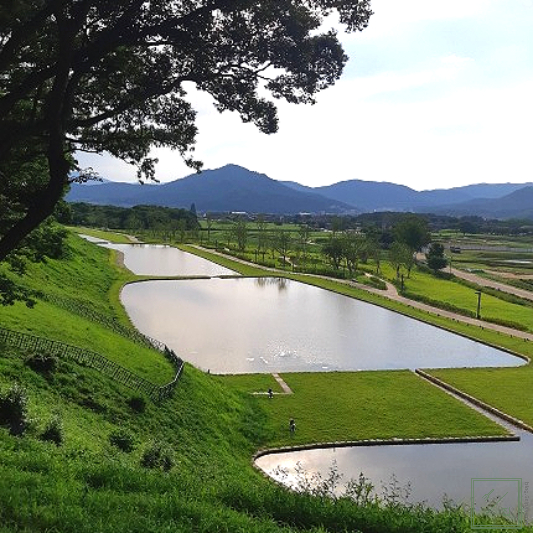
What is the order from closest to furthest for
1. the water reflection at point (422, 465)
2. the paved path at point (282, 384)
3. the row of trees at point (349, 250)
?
the water reflection at point (422, 465), the paved path at point (282, 384), the row of trees at point (349, 250)

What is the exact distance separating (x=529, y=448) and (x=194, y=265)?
71.6m

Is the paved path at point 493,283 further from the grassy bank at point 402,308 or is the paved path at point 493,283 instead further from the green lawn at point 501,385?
the green lawn at point 501,385

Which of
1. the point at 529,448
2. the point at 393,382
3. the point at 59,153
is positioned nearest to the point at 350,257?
the point at 393,382

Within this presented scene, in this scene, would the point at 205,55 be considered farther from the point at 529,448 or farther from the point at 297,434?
the point at 529,448

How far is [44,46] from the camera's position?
34.0 feet

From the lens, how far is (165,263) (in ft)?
300

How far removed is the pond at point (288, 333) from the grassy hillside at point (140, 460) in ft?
19.7

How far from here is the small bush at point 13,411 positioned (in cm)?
1436

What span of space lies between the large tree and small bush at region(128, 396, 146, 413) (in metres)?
11.9

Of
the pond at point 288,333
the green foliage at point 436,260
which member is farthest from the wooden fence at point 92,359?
the green foliage at point 436,260

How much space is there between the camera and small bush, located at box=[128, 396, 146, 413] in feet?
69.9

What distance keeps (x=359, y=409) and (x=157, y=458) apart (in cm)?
1441

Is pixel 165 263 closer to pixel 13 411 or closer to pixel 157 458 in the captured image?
pixel 157 458

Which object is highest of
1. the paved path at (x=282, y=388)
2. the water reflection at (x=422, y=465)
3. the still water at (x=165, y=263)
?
the still water at (x=165, y=263)
